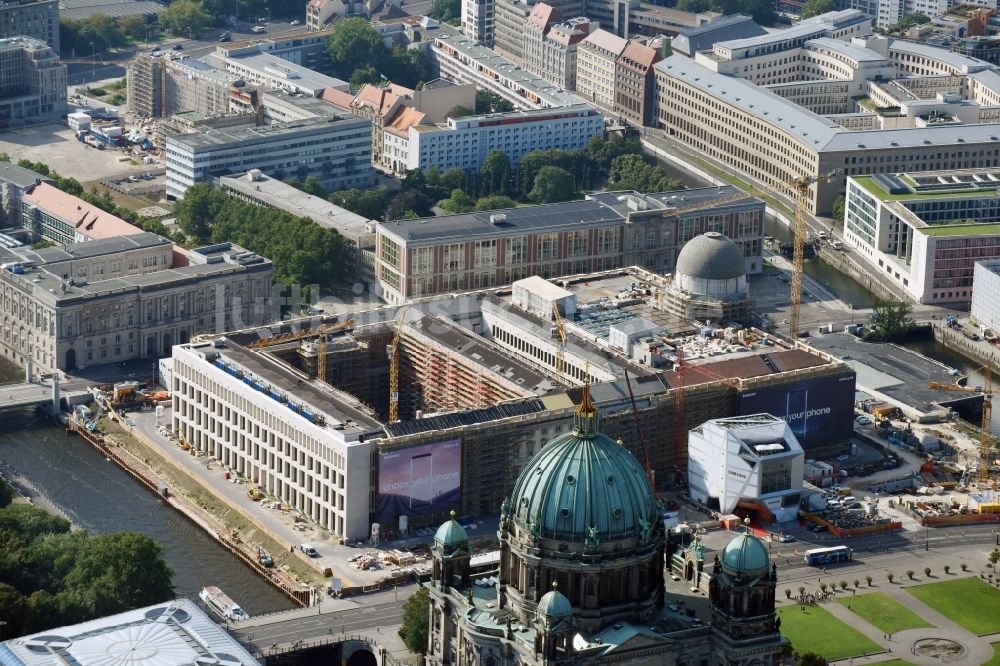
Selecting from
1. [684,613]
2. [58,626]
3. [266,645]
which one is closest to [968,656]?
[684,613]

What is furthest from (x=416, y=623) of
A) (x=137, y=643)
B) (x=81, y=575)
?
(x=81, y=575)

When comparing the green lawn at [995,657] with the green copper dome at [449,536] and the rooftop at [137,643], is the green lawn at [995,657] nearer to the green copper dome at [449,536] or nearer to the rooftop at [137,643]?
the green copper dome at [449,536]

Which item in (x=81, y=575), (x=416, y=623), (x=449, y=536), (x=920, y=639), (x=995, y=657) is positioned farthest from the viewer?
(x=920, y=639)

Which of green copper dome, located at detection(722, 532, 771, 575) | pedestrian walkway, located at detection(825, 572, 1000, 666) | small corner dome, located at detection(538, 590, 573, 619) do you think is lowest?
pedestrian walkway, located at detection(825, 572, 1000, 666)

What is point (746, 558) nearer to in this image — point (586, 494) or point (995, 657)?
point (586, 494)

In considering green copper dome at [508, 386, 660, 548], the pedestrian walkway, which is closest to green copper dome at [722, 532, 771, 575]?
green copper dome at [508, 386, 660, 548]

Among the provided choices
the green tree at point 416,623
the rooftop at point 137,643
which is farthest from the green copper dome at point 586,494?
the green tree at point 416,623

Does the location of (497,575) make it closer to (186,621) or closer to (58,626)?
(186,621)

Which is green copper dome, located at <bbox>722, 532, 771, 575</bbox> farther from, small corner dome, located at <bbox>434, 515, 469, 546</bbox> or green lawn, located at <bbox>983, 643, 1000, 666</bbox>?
green lawn, located at <bbox>983, 643, 1000, 666</bbox>

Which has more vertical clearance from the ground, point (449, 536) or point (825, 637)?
point (449, 536)
